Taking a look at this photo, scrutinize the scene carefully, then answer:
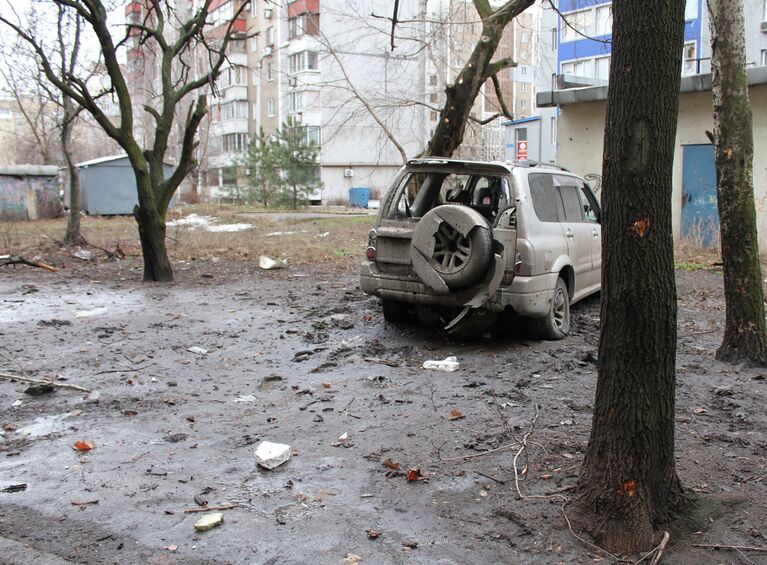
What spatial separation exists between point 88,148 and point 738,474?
6606 centimetres

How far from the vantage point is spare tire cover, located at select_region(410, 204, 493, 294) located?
21.9 ft

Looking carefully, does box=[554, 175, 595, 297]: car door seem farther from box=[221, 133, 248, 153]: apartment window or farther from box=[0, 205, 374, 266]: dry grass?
box=[221, 133, 248, 153]: apartment window

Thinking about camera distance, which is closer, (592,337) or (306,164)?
(592,337)

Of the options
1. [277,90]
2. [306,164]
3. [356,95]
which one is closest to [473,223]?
[356,95]

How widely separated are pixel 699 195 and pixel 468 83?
21.3ft

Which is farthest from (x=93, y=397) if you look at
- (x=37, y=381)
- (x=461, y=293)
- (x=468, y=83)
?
(x=468, y=83)

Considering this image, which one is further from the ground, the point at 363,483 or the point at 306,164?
the point at 306,164

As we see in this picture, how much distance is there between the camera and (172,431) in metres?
4.95

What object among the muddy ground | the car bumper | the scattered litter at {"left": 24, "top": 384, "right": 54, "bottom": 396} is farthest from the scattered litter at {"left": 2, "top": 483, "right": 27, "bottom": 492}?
the car bumper

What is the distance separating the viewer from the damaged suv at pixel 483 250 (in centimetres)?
678

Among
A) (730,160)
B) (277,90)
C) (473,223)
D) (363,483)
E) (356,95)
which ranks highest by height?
(277,90)

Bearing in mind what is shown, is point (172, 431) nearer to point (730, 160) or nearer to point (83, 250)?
point (730, 160)

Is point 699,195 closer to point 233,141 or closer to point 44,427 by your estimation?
point 44,427

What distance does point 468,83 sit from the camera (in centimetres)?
1251
